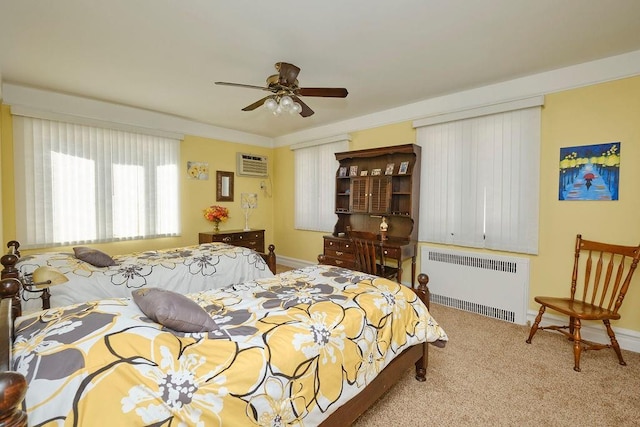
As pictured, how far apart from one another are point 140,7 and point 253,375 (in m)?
2.36

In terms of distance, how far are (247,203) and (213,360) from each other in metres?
4.33

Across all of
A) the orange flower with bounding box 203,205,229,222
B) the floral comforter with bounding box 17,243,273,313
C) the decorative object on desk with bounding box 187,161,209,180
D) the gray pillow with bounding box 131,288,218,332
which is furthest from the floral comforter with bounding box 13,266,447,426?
the decorative object on desk with bounding box 187,161,209,180

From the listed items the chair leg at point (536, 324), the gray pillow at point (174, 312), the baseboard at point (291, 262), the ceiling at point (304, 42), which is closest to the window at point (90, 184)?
the ceiling at point (304, 42)

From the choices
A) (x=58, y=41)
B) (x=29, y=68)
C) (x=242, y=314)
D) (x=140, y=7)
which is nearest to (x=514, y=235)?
(x=242, y=314)

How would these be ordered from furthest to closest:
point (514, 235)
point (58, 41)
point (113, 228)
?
point (113, 228), point (514, 235), point (58, 41)

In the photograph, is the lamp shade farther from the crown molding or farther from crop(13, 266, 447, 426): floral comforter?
the crown molding

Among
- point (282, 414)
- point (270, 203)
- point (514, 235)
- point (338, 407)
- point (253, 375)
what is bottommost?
point (338, 407)

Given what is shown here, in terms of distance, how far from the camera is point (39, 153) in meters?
3.25

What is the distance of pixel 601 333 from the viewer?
8.46 feet

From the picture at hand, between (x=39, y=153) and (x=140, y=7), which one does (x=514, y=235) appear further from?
(x=39, y=153)

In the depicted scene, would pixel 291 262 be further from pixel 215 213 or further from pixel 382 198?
pixel 382 198

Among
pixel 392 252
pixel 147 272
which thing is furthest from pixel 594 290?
pixel 147 272

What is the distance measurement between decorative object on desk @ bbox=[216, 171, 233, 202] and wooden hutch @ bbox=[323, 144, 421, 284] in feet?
6.38

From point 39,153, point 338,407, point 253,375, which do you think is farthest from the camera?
point 39,153
